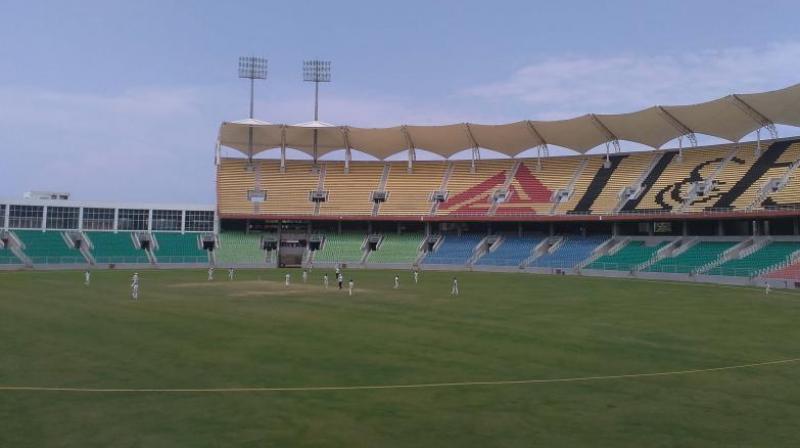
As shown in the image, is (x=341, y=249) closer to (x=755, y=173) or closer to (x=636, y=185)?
(x=636, y=185)

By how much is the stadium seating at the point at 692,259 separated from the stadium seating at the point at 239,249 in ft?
142

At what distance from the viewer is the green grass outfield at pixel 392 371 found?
1132 cm

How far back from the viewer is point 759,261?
51250 mm

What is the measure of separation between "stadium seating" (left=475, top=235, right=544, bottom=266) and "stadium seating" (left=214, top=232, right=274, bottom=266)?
26357 millimetres

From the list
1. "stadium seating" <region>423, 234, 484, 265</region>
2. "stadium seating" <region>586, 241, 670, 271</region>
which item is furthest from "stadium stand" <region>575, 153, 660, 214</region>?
"stadium seating" <region>423, 234, 484, 265</region>

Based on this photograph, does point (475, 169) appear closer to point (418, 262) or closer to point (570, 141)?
point (570, 141)

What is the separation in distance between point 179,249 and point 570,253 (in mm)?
44978

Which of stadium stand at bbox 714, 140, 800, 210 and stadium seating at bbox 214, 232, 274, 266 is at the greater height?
stadium stand at bbox 714, 140, 800, 210

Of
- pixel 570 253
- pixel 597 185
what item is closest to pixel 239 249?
pixel 570 253

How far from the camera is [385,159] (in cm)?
8381

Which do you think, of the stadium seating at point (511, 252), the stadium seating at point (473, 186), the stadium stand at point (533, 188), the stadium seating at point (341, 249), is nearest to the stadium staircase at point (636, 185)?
the stadium stand at point (533, 188)

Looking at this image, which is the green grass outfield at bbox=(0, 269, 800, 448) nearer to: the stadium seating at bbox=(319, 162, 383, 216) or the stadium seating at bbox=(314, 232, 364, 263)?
the stadium seating at bbox=(314, 232, 364, 263)

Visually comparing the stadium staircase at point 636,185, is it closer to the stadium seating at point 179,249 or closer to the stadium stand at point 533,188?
the stadium stand at point 533,188

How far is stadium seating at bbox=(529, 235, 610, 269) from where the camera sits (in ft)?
206
